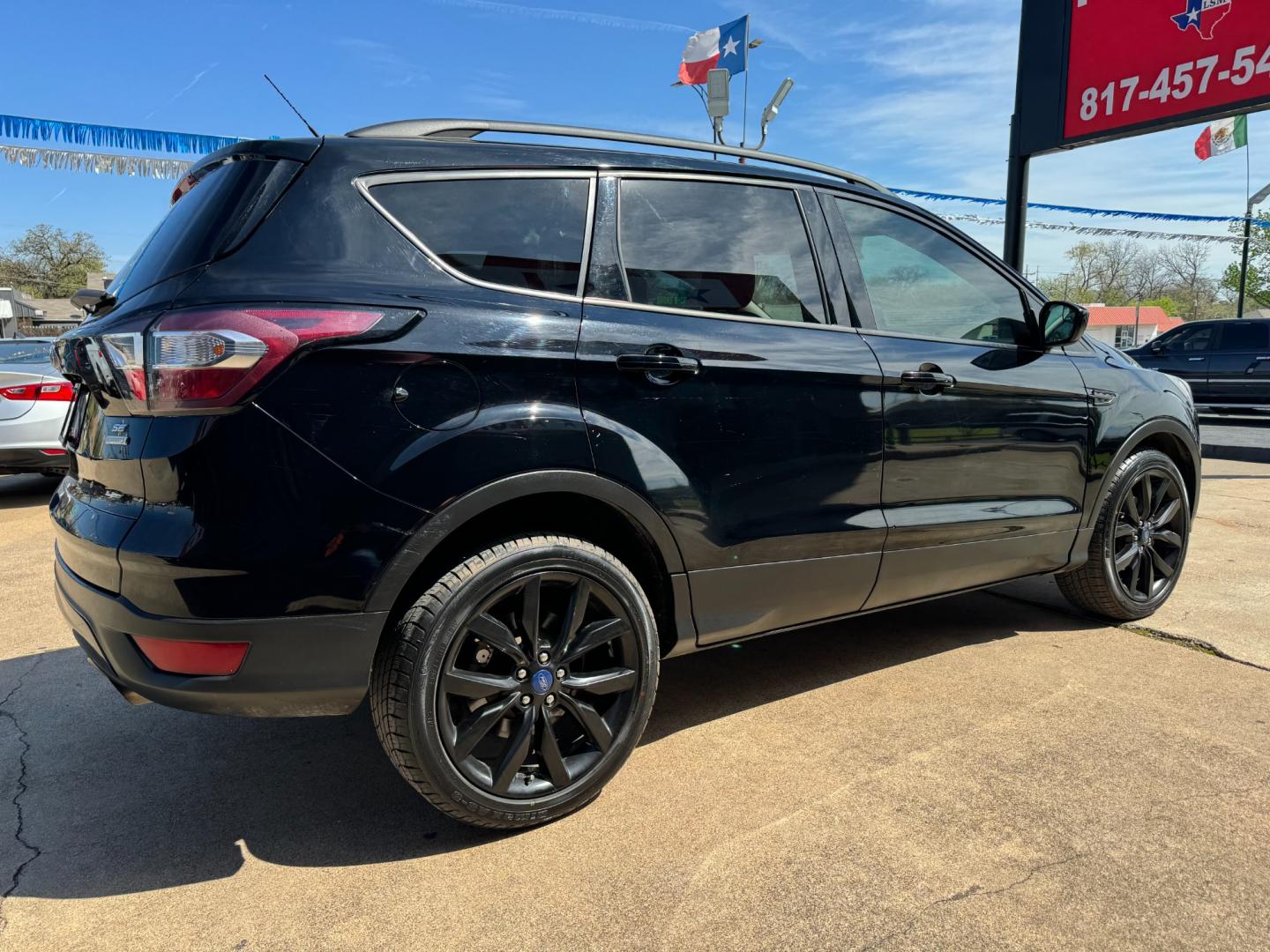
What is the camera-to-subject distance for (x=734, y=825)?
2.43 m

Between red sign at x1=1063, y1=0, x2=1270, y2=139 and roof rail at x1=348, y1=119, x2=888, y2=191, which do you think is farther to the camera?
red sign at x1=1063, y1=0, x2=1270, y2=139

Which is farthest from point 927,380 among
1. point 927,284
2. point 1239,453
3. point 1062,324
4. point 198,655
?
point 1239,453

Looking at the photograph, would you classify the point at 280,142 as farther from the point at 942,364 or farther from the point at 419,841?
Answer: the point at 942,364

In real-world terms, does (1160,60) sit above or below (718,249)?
above

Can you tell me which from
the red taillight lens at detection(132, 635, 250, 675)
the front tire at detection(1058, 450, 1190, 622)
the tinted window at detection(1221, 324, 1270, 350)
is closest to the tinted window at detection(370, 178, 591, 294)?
the red taillight lens at detection(132, 635, 250, 675)

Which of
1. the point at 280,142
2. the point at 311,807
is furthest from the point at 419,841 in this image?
the point at 280,142

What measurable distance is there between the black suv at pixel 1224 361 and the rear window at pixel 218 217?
52.2 feet

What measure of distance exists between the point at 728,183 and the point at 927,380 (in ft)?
3.11

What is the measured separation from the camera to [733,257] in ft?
9.39

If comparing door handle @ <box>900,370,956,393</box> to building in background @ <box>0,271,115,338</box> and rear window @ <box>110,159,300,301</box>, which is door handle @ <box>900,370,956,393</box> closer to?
rear window @ <box>110,159,300,301</box>

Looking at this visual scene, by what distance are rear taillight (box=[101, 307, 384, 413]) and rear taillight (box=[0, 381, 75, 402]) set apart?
6.26 m

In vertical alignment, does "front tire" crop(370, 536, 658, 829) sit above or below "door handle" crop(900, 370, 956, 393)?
below

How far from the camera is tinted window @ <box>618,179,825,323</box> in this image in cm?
266

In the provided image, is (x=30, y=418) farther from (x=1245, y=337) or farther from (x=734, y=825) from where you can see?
(x=1245, y=337)
